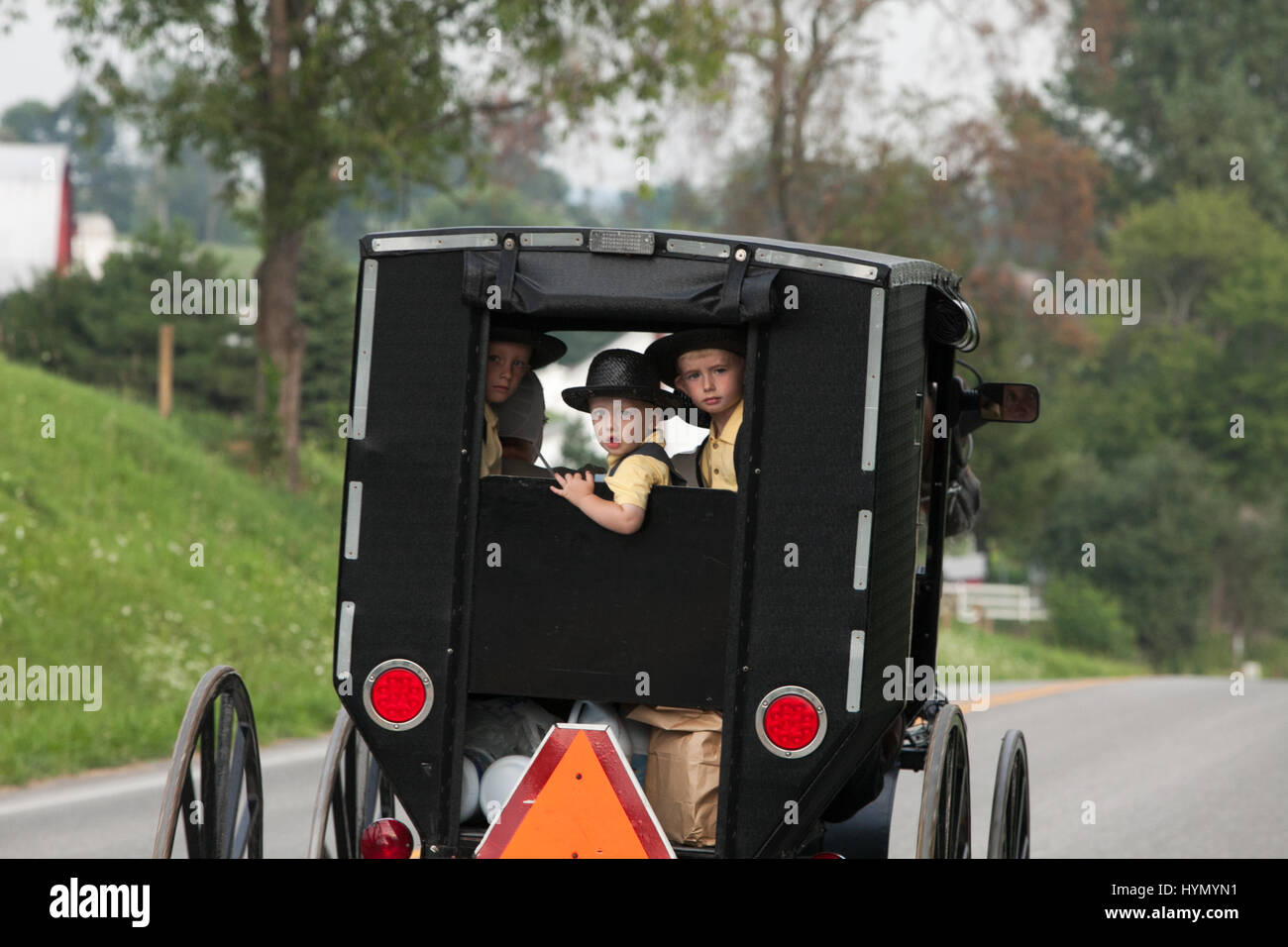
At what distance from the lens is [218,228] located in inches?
5212

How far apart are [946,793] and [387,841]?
1717 millimetres

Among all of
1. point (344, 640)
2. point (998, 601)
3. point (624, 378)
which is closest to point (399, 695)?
point (344, 640)

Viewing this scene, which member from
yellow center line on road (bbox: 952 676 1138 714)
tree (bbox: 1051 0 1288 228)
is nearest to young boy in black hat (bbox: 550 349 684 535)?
yellow center line on road (bbox: 952 676 1138 714)

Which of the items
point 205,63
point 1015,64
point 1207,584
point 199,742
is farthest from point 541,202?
point 199,742

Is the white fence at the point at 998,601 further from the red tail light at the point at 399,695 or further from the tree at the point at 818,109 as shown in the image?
the red tail light at the point at 399,695

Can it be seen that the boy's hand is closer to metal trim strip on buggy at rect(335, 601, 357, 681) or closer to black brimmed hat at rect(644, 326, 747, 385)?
black brimmed hat at rect(644, 326, 747, 385)

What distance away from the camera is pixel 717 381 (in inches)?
202

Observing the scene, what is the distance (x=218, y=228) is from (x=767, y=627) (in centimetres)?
13288

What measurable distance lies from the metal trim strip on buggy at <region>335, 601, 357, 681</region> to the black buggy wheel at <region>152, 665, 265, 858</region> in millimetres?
290

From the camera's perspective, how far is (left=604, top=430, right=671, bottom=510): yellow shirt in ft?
16.0

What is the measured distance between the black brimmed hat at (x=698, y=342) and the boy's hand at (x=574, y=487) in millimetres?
482

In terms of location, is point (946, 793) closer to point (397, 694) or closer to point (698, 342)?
point (698, 342)
